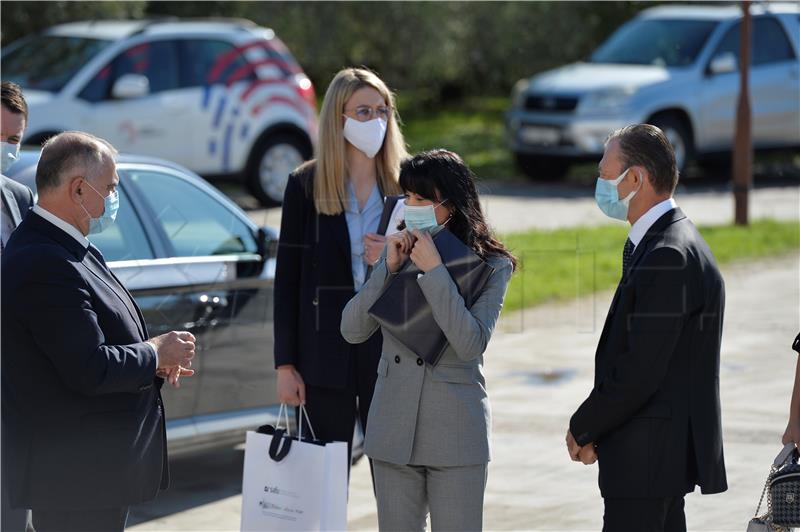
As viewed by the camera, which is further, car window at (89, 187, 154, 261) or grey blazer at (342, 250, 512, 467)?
car window at (89, 187, 154, 261)

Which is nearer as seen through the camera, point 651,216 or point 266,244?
point 651,216

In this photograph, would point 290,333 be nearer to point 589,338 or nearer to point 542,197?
point 589,338

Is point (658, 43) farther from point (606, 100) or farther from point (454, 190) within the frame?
point (454, 190)

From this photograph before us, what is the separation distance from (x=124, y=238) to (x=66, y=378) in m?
2.44

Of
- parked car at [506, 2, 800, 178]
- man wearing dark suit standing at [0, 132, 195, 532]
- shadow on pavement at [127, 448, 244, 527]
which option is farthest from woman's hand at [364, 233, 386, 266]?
parked car at [506, 2, 800, 178]

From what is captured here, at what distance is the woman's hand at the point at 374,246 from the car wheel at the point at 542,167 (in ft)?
42.4

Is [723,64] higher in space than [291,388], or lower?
higher

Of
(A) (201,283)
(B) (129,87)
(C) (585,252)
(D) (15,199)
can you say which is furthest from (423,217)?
(B) (129,87)

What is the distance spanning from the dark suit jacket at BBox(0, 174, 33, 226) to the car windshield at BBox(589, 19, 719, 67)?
43.4 ft

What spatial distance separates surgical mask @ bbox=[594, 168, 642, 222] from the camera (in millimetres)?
4070

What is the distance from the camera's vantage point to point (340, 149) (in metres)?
5.06

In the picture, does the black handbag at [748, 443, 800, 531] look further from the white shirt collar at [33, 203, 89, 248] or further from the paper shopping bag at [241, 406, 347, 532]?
the white shirt collar at [33, 203, 89, 248]

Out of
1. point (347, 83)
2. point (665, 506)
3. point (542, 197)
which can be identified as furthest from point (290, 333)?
point (542, 197)

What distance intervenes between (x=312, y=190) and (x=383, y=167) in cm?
32
